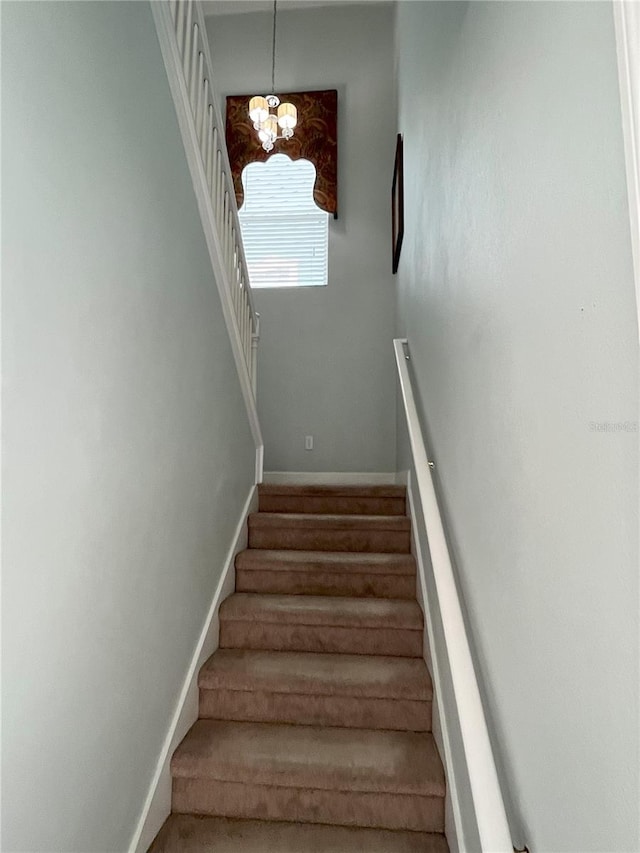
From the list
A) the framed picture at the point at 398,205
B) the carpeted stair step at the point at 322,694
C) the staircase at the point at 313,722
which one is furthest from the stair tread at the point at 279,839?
the framed picture at the point at 398,205

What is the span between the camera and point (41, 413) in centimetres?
110

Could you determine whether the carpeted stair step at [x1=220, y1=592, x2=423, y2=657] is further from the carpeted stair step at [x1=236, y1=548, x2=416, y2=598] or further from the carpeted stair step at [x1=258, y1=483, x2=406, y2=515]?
the carpeted stair step at [x1=258, y1=483, x2=406, y2=515]

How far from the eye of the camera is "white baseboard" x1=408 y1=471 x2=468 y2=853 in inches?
55.5

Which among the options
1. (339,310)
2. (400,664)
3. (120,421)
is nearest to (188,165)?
(120,421)

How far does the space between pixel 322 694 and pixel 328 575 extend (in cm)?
64

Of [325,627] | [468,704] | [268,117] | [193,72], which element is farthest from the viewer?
[268,117]

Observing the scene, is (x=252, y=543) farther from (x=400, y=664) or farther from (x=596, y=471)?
(x=596, y=471)

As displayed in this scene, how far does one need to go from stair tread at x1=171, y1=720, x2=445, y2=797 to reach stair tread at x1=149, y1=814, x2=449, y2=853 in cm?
12

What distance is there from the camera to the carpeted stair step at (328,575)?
245 centimetres

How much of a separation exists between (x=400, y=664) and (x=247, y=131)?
4384 mm

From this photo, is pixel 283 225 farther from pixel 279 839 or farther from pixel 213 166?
pixel 279 839

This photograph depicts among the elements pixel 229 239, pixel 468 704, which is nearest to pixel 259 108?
pixel 229 239

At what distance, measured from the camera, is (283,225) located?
4.65 metres

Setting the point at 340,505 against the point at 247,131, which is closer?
the point at 340,505
